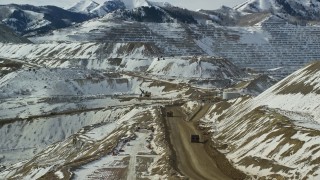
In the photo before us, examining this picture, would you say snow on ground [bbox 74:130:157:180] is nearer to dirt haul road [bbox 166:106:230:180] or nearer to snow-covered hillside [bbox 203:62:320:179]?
dirt haul road [bbox 166:106:230:180]

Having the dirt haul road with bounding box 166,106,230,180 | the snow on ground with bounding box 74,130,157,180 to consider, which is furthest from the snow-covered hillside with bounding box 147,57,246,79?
the snow on ground with bounding box 74,130,157,180

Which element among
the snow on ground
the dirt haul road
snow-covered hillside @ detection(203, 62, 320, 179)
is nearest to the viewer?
snow-covered hillside @ detection(203, 62, 320, 179)

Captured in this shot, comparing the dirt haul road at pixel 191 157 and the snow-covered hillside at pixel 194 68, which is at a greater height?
the dirt haul road at pixel 191 157

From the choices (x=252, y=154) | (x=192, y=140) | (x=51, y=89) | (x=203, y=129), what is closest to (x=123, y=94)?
(x=51, y=89)

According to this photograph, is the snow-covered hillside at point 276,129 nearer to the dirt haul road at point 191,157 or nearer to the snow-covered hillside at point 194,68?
the dirt haul road at point 191,157

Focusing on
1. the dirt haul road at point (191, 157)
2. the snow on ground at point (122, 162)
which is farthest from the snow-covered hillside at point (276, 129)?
the snow on ground at point (122, 162)
